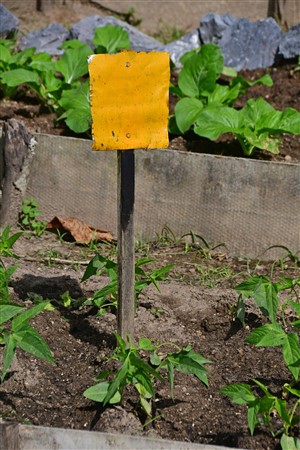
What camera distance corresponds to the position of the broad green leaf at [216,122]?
477 centimetres

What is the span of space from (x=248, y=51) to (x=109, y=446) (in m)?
3.88

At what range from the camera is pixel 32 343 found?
2.92 meters

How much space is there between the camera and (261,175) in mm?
4582

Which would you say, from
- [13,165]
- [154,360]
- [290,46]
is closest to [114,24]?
[290,46]

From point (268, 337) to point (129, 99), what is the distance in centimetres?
89

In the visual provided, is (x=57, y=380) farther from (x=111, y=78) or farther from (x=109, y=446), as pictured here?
(x=111, y=78)

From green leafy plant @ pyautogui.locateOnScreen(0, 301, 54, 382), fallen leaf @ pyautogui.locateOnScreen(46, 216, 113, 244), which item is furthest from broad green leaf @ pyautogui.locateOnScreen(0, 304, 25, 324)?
fallen leaf @ pyautogui.locateOnScreen(46, 216, 113, 244)

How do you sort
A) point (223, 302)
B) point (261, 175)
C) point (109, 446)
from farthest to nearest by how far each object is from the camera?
point (261, 175) < point (223, 302) < point (109, 446)

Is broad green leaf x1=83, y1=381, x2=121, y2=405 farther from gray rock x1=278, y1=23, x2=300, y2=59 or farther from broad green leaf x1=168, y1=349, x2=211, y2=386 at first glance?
gray rock x1=278, y1=23, x2=300, y2=59

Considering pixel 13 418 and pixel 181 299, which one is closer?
pixel 13 418

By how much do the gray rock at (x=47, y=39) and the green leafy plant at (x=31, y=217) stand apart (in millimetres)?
1755

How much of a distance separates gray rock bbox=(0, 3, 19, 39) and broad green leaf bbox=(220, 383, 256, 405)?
3936 millimetres

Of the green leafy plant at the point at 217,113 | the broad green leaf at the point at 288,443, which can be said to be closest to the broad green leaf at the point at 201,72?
the green leafy plant at the point at 217,113

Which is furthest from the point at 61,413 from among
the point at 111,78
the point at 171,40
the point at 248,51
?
the point at 171,40
